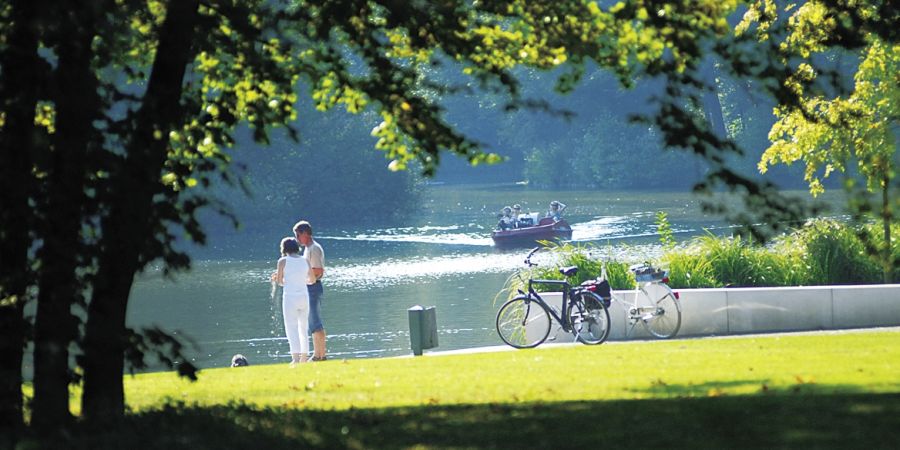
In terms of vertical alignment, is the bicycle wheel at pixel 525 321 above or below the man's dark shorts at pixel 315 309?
below

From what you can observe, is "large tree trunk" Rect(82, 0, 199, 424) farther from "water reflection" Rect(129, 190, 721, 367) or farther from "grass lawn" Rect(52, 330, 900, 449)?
"water reflection" Rect(129, 190, 721, 367)

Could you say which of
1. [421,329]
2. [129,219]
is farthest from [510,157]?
[129,219]

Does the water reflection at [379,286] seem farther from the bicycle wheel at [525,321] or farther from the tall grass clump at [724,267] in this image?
the bicycle wheel at [525,321]

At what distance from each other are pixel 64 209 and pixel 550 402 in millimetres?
3573

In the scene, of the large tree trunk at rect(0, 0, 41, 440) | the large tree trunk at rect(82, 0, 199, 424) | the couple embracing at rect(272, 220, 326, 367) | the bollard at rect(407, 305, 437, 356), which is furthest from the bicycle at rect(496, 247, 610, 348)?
the large tree trunk at rect(0, 0, 41, 440)

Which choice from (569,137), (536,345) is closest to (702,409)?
(536,345)

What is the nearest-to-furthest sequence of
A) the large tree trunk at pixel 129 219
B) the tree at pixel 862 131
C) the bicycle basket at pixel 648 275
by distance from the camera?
the large tree trunk at pixel 129 219, the bicycle basket at pixel 648 275, the tree at pixel 862 131

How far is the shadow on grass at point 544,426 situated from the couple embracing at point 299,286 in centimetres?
711

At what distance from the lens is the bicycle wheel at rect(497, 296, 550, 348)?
18.6 meters

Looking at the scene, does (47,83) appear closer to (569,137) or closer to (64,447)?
(64,447)

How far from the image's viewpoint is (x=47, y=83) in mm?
7980

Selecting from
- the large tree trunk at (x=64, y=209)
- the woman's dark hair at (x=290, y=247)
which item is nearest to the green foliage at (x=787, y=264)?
the woman's dark hair at (x=290, y=247)

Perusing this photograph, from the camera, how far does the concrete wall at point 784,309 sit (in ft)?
59.9

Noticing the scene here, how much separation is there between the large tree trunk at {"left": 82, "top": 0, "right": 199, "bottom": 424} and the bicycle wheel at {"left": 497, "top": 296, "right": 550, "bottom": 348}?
31.3ft
